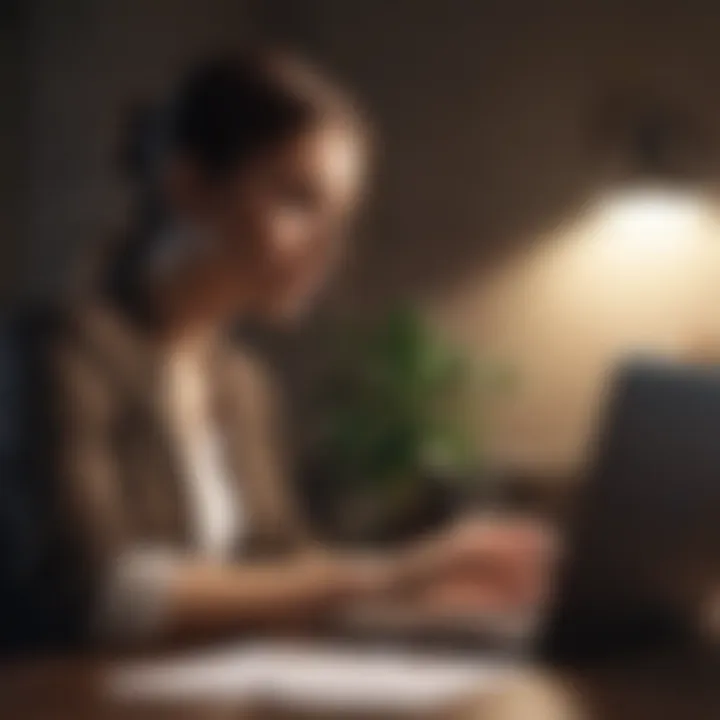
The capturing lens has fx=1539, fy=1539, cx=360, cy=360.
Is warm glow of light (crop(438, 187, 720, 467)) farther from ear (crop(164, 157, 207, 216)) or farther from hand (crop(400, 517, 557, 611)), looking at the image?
ear (crop(164, 157, 207, 216))

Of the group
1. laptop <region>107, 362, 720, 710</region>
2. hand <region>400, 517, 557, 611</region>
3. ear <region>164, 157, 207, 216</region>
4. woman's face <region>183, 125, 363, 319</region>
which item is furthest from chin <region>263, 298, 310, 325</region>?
laptop <region>107, 362, 720, 710</region>

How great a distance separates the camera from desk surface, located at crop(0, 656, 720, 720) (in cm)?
85

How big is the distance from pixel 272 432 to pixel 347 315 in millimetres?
115

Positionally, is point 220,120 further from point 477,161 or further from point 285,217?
point 477,161

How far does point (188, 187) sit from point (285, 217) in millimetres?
78

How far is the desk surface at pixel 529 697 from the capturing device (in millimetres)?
853

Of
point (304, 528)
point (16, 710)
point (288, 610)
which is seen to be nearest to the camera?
point (16, 710)

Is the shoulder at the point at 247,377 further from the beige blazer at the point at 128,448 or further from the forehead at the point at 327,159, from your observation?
the forehead at the point at 327,159

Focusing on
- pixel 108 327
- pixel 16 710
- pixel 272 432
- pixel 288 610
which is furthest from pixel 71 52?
pixel 16 710

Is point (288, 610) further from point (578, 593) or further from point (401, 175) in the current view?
point (401, 175)

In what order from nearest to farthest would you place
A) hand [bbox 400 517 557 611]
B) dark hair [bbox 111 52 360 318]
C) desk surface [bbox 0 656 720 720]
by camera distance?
1. desk surface [bbox 0 656 720 720]
2. hand [bbox 400 517 557 611]
3. dark hair [bbox 111 52 360 318]

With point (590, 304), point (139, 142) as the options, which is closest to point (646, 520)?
point (590, 304)

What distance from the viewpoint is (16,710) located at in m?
0.86

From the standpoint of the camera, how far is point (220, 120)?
118 centimetres
